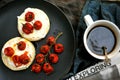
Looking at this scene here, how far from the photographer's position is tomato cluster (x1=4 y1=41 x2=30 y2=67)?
1.15 metres

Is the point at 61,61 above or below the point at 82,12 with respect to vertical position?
below

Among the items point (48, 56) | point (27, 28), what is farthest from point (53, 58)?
point (27, 28)

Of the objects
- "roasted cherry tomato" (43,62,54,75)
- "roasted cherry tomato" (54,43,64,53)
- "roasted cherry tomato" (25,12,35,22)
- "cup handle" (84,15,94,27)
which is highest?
"roasted cherry tomato" (25,12,35,22)

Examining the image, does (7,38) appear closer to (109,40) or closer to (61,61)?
(61,61)

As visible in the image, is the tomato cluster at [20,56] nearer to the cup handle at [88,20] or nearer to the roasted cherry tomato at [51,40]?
the roasted cherry tomato at [51,40]

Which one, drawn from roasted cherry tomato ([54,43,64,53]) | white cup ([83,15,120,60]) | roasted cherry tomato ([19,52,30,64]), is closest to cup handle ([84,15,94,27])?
white cup ([83,15,120,60])

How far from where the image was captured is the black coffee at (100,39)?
3.70ft

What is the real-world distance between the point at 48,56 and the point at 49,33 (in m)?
0.08

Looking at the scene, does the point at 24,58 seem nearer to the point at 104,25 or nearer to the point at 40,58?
the point at 40,58

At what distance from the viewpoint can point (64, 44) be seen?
1.18 metres

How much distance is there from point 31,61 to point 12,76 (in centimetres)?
9

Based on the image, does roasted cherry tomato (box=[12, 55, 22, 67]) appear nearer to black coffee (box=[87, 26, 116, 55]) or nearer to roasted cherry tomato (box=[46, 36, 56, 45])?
roasted cherry tomato (box=[46, 36, 56, 45])

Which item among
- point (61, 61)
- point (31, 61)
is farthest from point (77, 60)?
point (31, 61)

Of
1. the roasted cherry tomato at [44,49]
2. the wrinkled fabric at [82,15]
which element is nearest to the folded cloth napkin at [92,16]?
the wrinkled fabric at [82,15]
